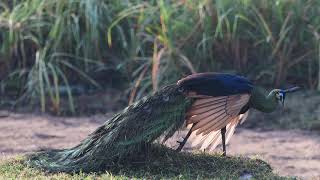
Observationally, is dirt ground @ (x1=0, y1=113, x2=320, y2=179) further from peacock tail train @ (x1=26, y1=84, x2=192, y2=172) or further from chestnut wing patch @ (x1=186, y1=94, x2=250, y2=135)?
peacock tail train @ (x1=26, y1=84, x2=192, y2=172)

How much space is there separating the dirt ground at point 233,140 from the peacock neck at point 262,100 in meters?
1.25

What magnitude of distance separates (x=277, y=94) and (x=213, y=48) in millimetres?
3397

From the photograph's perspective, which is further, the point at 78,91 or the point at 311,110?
the point at 78,91

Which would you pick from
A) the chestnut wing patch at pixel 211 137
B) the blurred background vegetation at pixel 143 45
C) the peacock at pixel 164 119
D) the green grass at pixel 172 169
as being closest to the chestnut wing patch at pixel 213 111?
the peacock at pixel 164 119

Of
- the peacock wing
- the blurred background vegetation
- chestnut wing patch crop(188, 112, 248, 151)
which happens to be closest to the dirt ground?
the blurred background vegetation

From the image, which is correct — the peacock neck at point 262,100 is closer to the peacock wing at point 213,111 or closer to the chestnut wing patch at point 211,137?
the peacock wing at point 213,111

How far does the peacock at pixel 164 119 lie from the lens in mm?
4688

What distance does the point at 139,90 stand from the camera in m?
8.20

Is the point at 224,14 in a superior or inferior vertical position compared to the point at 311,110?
superior

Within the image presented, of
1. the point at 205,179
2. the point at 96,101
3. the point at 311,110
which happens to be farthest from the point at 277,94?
the point at 96,101

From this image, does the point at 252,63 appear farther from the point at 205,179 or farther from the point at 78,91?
the point at 205,179

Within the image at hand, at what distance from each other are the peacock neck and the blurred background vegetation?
2942 millimetres

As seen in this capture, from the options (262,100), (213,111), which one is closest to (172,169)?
(213,111)

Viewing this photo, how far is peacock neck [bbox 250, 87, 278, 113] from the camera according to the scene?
16.0 feet
